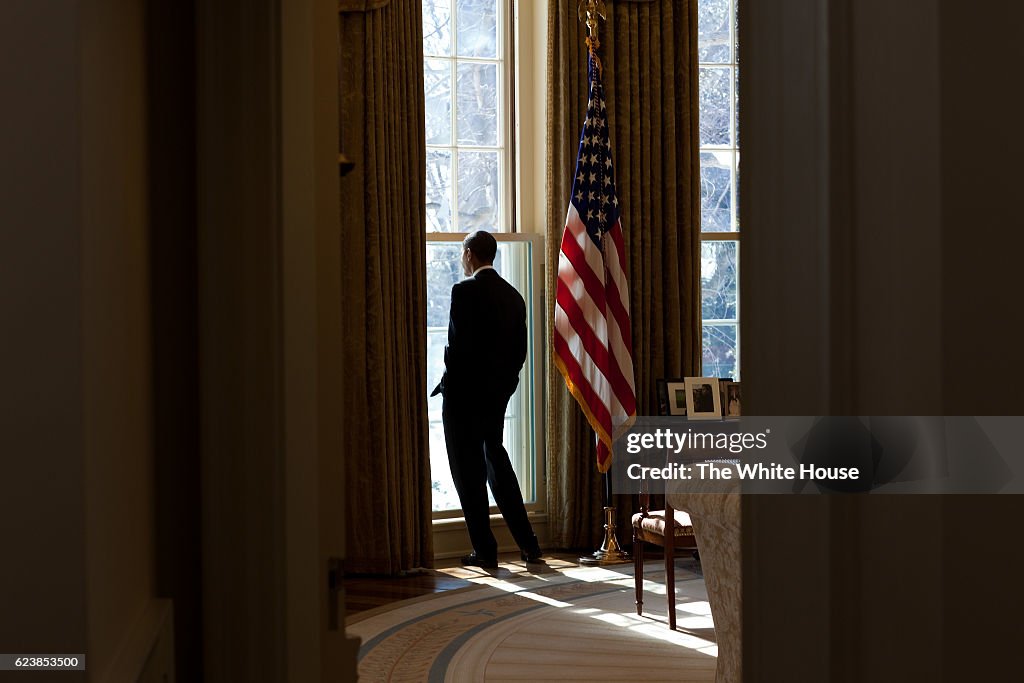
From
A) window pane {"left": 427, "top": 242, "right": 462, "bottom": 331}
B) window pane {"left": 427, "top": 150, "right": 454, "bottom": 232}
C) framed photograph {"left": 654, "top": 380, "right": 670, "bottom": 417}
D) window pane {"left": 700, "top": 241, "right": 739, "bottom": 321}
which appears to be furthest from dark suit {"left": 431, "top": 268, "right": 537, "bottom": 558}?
window pane {"left": 700, "top": 241, "right": 739, "bottom": 321}

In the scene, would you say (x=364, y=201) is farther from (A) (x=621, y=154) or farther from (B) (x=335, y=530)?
(B) (x=335, y=530)

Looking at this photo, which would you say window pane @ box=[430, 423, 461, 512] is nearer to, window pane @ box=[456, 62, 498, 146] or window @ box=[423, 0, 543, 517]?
window @ box=[423, 0, 543, 517]

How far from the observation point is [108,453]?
99 centimetres

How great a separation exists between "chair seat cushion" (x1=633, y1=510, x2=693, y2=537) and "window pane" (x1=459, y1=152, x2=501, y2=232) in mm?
2295

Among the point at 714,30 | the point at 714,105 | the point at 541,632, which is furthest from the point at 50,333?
the point at 714,30

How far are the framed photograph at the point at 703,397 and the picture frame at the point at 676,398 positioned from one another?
0.03m

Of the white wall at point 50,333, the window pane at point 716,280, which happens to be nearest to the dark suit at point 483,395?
the window pane at point 716,280

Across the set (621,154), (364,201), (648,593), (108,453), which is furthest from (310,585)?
(621,154)

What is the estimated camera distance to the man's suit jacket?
571cm

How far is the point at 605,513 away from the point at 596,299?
1303 millimetres

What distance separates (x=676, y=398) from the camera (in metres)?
6.14

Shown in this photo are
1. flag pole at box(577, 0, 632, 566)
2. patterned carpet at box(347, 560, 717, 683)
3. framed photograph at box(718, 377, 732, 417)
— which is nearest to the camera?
patterned carpet at box(347, 560, 717, 683)

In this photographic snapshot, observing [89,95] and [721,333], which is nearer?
[89,95]

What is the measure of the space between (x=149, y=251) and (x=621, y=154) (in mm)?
5223
